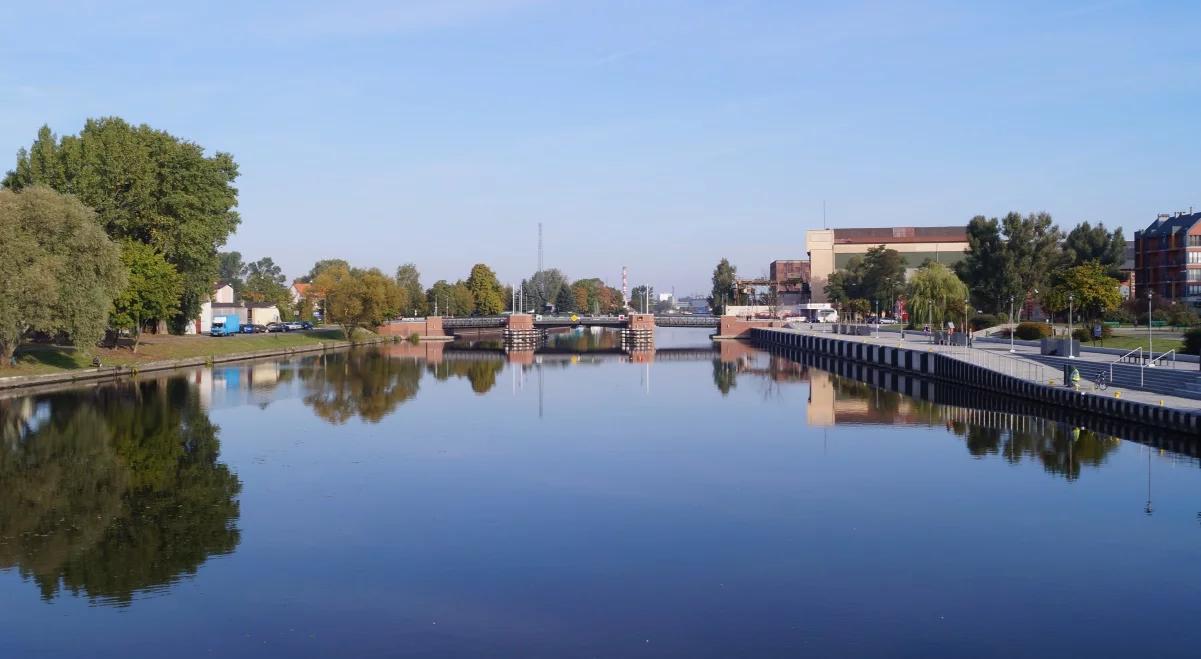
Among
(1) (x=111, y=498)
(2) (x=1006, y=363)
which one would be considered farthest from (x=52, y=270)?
(2) (x=1006, y=363)

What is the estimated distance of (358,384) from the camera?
55.8 m

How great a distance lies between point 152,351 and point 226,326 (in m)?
29.2

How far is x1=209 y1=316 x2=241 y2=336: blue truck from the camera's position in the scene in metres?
88.4

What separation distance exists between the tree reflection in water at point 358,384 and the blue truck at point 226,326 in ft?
38.3

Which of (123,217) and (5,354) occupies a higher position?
(123,217)

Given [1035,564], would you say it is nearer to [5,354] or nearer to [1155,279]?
[5,354]

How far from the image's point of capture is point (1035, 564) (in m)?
18.9

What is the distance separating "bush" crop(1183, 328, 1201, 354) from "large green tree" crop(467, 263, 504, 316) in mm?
108216

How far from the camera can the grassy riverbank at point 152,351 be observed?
52438 millimetres

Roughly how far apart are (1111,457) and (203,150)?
57.0 metres

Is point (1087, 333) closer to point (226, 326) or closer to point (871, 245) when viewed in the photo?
point (226, 326)

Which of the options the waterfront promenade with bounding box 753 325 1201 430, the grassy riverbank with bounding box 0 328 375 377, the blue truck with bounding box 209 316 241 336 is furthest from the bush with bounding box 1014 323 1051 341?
the blue truck with bounding box 209 316 241 336

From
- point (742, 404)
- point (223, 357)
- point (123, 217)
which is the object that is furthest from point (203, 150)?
point (742, 404)

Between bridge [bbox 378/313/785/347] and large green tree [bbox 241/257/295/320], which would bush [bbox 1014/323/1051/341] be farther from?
large green tree [bbox 241/257/295/320]
